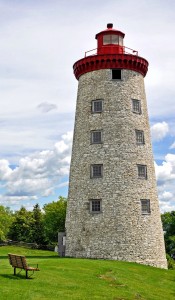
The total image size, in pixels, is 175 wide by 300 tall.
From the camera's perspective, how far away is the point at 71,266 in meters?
24.5

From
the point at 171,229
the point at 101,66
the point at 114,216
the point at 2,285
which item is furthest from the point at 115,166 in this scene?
the point at 171,229

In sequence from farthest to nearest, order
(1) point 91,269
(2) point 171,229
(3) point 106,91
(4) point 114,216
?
(2) point 171,229 → (3) point 106,91 → (4) point 114,216 → (1) point 91,269

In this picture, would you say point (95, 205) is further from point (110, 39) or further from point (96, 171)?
point (110, 39)

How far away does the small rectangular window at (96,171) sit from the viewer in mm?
33156

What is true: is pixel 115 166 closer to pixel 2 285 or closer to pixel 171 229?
pixel 2 285

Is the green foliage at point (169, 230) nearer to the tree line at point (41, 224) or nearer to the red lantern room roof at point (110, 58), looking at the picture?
the tree line at point (41, 224)

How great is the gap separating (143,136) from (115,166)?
4215mm

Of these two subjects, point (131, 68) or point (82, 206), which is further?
point (131, 68)

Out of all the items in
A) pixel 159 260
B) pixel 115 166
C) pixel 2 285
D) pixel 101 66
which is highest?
pixel 101 66

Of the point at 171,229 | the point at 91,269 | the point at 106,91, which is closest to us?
the point at 91,269

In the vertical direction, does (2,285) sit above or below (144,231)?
below

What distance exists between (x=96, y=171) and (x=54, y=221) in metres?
34.8

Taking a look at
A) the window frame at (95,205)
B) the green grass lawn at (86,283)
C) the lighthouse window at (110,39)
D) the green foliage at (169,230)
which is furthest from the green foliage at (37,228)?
the green grass lawn at (86,283)

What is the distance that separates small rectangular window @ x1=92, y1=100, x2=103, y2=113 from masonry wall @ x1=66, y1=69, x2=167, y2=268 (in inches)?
14.0
